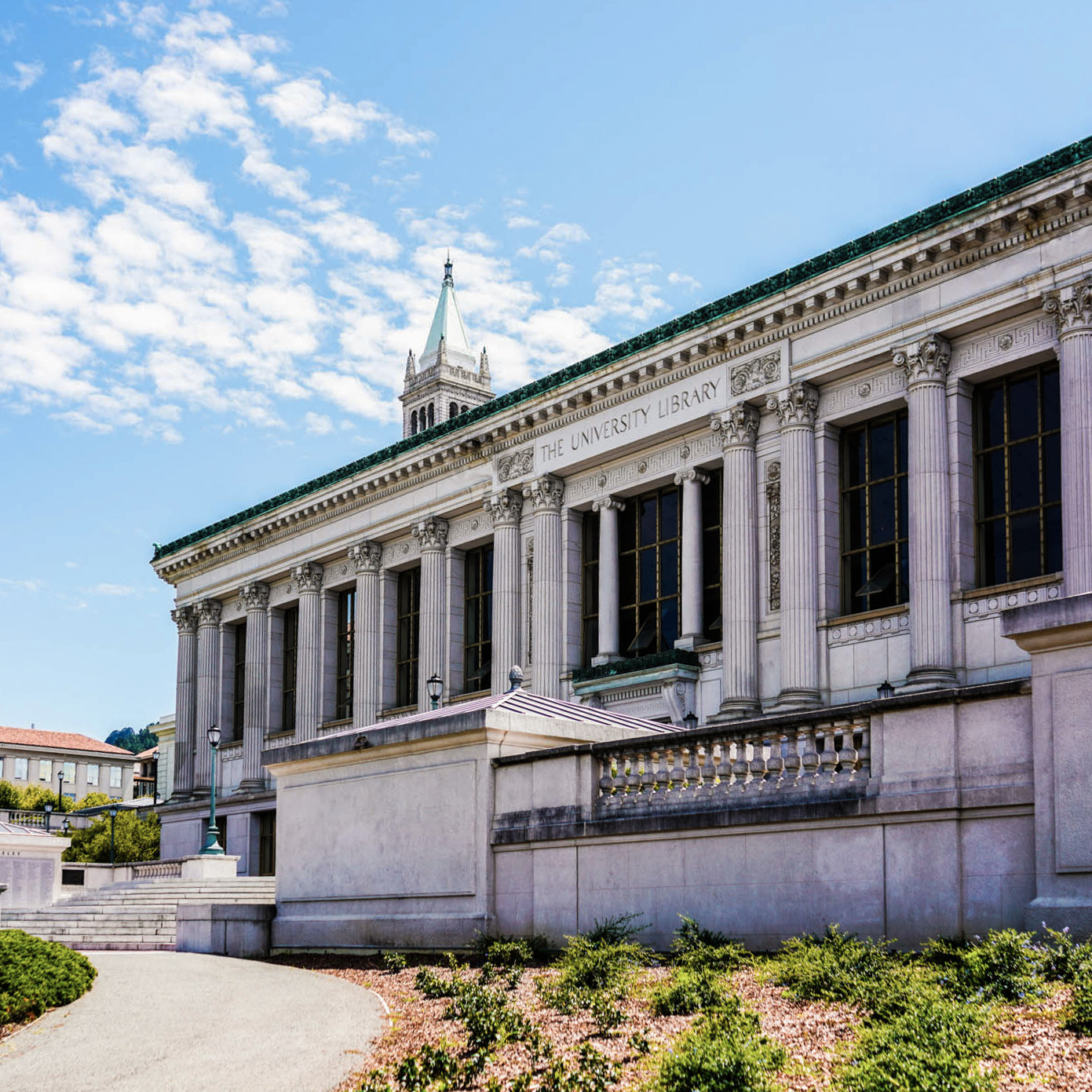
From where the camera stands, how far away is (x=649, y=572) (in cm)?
4372

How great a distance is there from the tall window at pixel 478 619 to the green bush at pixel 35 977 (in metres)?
30.8

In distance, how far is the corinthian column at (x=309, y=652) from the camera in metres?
56.5

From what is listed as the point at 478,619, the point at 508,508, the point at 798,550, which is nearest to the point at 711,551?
the point at 798,550

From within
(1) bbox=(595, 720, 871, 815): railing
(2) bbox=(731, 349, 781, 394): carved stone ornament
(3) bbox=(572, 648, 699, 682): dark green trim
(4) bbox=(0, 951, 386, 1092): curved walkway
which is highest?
(2) bbox=(731, 349, 781, 394): carved stone ornament

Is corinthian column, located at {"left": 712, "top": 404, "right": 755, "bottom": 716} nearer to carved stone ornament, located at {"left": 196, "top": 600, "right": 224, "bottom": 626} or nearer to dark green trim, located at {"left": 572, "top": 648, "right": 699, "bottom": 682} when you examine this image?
dark green trim, located at {"left": 572, "top": 648, "right": 699, "bottom": 682}

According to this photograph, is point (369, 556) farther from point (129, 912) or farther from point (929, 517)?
point (929, 517)

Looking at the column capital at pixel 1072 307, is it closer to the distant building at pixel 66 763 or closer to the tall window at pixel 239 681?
the tall window at pixel 239 681

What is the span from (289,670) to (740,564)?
26549 millimetres

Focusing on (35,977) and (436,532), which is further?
(436,532)

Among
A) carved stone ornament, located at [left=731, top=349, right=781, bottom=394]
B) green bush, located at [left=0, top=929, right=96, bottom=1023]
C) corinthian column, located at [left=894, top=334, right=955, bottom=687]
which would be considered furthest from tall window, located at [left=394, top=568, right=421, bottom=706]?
green bush, located at [left=0, top=929, right=96, bottom=1023]

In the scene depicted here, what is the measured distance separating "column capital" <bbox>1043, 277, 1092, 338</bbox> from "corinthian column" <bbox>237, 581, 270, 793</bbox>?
119ft

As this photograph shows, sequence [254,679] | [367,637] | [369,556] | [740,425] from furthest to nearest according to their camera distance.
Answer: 1. [254,679]
2. [369,556]
3. [367,637]
4. [740,425]

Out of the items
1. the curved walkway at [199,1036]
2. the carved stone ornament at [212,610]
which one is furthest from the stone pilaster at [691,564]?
the carved stone ornament at [212,610]

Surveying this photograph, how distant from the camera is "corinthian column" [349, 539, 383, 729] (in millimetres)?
53438
